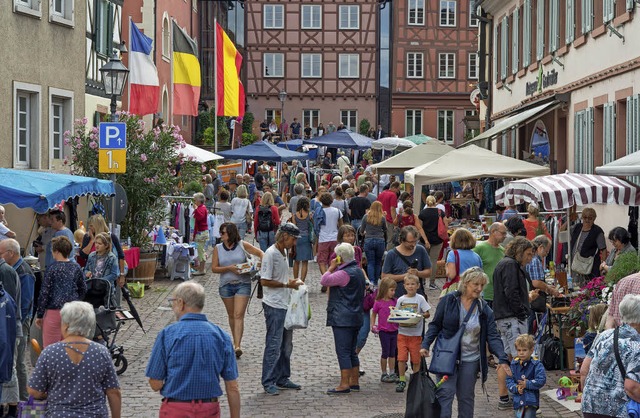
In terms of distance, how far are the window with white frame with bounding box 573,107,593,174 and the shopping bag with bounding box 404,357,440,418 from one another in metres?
14.6

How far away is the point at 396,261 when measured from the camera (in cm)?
1336

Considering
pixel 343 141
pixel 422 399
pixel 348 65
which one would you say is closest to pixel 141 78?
pixel 343 141

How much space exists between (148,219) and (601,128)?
865cm

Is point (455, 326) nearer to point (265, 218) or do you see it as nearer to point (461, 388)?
point (461, 388)

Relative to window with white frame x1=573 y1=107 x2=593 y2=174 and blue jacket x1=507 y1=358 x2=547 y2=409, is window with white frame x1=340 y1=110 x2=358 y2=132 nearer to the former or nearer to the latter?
window with white frame x1=573 y1=107 x2=593 y2=174

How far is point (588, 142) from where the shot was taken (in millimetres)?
23859

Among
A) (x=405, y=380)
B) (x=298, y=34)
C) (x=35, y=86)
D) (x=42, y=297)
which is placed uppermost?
(x=298, y=34)

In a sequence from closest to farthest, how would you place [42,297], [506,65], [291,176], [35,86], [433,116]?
[42,297], [35,86], [506,65], [291,176], [433,116]

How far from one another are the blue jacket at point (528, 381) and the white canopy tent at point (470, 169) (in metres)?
11.3

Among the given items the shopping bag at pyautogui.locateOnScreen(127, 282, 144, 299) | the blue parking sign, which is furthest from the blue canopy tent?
the shopping bag at pyautogui.locateOnScreen(127, 282, 144, 299)

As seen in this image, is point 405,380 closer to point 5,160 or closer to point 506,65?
point 5,160

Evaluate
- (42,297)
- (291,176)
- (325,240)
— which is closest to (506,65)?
(291,176)

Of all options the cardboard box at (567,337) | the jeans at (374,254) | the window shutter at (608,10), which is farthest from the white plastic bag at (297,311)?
the window shutter at (608,10)

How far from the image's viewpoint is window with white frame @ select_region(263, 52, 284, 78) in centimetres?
6781
